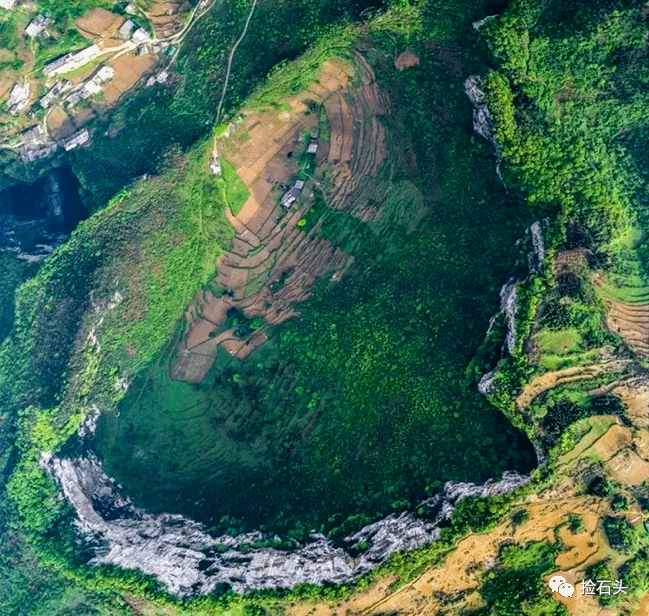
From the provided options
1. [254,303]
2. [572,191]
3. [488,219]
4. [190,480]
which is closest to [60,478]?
[190,480]

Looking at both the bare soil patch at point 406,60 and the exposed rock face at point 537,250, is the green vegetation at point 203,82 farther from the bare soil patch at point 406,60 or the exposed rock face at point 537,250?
the exposed rock face at point 537,250

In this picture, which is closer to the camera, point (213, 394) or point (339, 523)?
point (339, 523)

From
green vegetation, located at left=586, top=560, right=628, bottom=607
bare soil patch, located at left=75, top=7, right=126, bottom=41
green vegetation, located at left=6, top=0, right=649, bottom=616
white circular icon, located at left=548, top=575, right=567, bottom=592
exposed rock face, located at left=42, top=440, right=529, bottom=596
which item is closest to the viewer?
green vegetation, located at left=586, top=560, right=628, bottom=607

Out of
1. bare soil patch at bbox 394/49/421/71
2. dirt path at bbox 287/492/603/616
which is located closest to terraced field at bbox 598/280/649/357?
dirt path at bbox 287/492/603/616

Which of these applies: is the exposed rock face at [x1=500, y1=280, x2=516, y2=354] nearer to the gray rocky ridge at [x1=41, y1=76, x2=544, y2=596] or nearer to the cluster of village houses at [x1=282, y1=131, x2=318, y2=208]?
the gray rocky ridge at [x1=41, y1=76, x2=544, y2=596]

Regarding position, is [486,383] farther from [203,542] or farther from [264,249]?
[203,542]

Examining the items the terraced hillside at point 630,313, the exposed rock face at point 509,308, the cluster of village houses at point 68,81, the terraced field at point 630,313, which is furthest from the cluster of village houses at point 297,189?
the terraced hillside at point 630,313

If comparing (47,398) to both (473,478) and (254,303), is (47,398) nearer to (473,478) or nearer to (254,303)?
(254,303)
